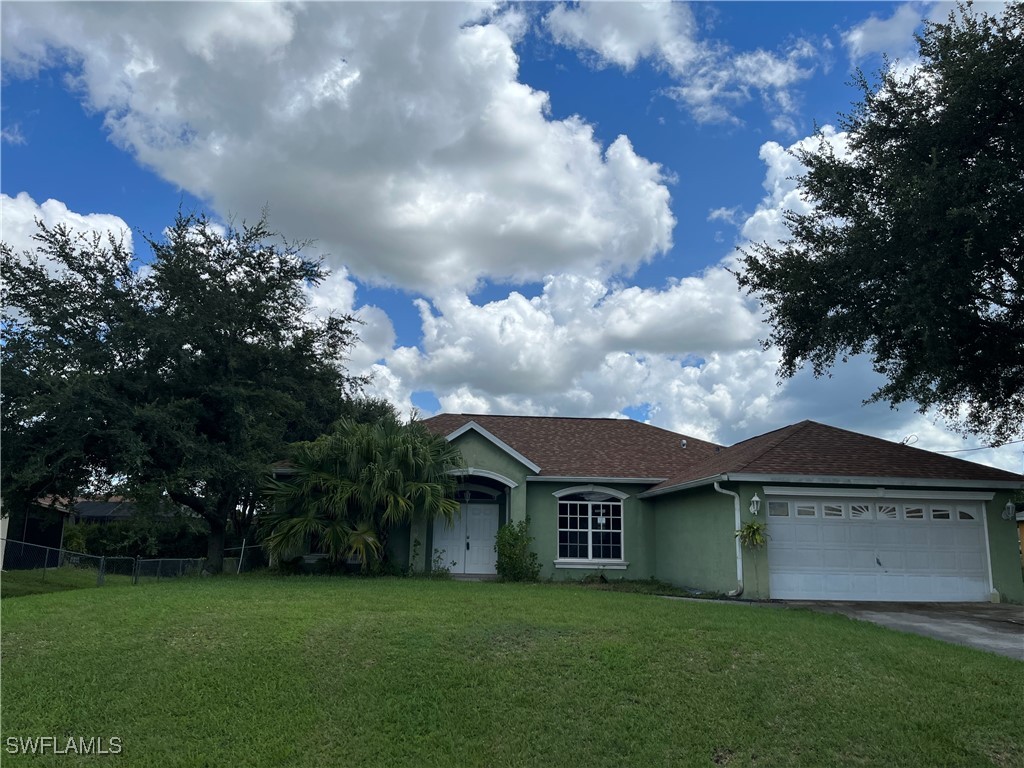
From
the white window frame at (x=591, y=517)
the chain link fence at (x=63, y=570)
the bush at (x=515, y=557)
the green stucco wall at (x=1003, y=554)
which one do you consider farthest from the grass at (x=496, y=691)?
the white window frame at (x=591, y=517)

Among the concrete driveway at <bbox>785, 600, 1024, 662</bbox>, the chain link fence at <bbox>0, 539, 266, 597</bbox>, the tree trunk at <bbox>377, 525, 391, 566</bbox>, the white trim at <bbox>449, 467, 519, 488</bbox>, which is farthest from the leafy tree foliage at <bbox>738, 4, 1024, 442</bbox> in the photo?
the chain link fence at <bbox>0, 539, 266, 597</bbox>

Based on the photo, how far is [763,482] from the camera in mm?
16219

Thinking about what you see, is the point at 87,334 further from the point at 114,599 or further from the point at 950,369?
the point at 950,369

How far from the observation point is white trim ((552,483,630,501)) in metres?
20.6

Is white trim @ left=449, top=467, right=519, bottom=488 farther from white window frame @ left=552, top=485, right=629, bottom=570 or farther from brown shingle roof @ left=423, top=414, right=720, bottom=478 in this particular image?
white window frame @ left=552, top=485, right=629, bottom=570

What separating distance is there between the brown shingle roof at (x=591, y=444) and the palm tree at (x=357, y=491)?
369 cm

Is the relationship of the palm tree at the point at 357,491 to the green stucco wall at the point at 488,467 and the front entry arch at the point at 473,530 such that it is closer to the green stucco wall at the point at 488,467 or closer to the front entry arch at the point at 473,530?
the green stucco wall at the point at 488,467

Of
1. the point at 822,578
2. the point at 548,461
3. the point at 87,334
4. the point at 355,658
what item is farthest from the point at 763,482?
the point at 87,334

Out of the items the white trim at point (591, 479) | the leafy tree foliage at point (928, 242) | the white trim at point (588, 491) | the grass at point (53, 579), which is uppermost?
the leafy tree foliage at point (928, 242)

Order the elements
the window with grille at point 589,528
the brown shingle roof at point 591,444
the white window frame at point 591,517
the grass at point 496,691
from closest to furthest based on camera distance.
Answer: the grass at point 496,691, the white window frame at point 591,517, the window with grille at point 589,528, the brown shingle roof at point 591,444

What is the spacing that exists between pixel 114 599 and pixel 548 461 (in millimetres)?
12003

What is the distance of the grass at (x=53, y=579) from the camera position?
16.0 m

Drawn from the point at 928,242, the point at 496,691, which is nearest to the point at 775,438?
the point at 928,242

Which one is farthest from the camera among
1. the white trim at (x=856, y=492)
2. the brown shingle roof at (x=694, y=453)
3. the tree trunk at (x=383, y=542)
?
the tree trunk at (x=383, y=542)
